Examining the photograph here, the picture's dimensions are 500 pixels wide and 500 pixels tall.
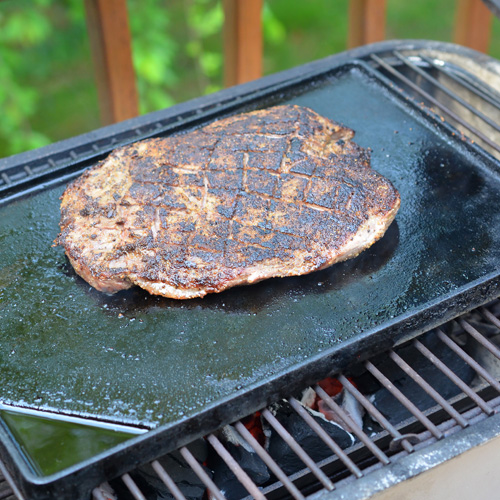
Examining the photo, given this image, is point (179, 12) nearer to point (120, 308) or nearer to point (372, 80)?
point (372, 80)

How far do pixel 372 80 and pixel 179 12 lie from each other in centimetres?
546

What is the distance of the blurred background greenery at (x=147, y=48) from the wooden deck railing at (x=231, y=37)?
263 millimetres

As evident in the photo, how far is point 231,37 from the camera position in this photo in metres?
4.82

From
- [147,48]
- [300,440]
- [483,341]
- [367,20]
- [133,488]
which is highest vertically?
[367,20]

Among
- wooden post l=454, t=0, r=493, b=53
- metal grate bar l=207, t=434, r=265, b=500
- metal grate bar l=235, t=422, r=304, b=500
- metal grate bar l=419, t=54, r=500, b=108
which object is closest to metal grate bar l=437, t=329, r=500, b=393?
metal grate bar l=235, t=422, r=304, b=500

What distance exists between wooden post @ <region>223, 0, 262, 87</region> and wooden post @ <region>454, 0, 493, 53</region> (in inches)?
68.0

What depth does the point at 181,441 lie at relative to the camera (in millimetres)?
2139

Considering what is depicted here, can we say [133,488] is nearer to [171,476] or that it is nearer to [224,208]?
[171,476]

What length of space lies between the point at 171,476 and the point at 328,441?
0.67 m

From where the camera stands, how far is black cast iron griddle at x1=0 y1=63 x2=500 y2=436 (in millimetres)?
2268

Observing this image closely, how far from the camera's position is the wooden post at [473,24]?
16.9ft

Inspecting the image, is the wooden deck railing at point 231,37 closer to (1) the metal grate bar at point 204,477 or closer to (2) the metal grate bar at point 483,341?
(2) the metal grate bar at point 483,341

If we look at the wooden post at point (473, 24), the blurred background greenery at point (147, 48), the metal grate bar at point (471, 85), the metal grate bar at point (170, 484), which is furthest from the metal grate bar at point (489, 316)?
the wooden post at point (473, 24)

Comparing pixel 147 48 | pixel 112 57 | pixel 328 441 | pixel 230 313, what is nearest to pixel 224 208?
pixel 230 313
